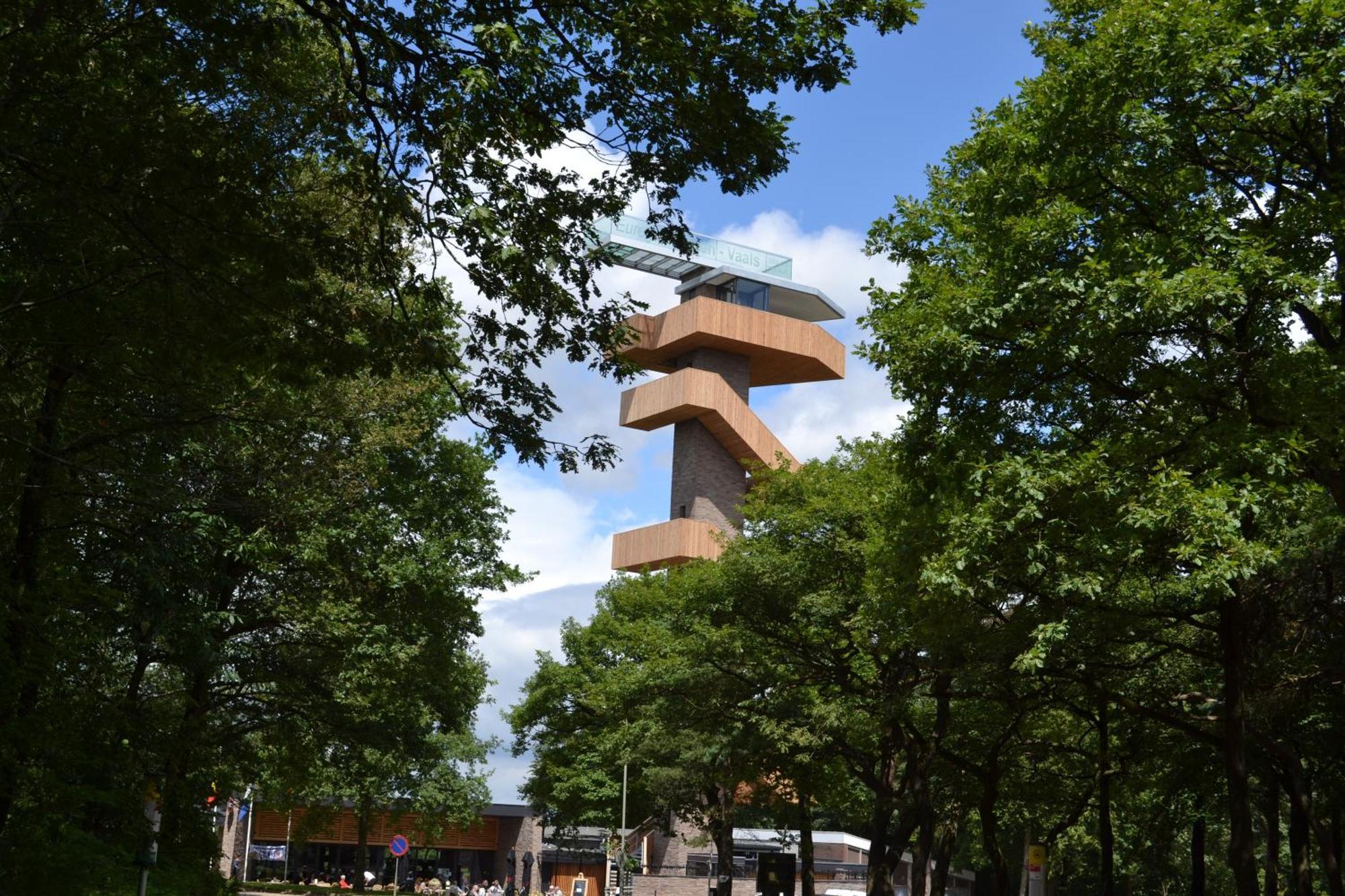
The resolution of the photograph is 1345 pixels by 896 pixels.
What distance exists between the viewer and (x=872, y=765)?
3444cm

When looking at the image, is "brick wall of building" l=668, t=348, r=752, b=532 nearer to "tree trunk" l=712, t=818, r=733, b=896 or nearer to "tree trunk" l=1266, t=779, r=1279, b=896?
"tree trunk" l=712, t=818, r=733, b=896

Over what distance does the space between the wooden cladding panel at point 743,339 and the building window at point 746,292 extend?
138 centimetres

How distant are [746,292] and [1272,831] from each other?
1612 inches

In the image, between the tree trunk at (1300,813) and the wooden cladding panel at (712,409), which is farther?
the wooden cladding panel at (712,409)

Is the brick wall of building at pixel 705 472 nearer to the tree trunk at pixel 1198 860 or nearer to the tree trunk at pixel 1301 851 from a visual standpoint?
the tree trunk at pixel 1198 860

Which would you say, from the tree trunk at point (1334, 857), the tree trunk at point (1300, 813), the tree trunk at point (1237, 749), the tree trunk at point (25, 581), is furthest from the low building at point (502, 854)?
the tree trunk at point (25, 581)

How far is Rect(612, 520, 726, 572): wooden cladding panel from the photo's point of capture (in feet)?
207

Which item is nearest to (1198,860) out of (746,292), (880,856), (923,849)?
(923,849)

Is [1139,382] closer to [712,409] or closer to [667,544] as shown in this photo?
[712,409]

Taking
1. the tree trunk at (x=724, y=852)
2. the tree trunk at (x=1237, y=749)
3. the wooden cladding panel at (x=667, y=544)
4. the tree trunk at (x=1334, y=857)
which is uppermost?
the wooden cladding panel at (x=667, y=544)

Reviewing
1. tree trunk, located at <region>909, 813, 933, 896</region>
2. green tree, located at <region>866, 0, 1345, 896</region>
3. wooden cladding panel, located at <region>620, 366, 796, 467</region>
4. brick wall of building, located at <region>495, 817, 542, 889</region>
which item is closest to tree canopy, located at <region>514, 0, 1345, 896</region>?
green tree, located at <region>866, 0, 1345, 896</region>

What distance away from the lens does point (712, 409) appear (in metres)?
63.8

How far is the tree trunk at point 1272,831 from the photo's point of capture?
3002cm

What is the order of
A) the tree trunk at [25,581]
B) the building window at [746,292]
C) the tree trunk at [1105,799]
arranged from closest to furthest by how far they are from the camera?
the tree trunk at [25,581]
the tree trunk at [1105,799]
the building window at [746,292]
